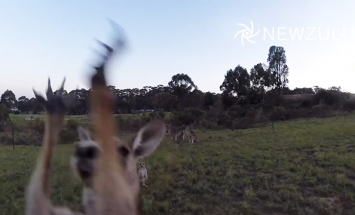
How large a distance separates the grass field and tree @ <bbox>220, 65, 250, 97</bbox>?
28.5 m

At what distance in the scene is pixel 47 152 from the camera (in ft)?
5.05

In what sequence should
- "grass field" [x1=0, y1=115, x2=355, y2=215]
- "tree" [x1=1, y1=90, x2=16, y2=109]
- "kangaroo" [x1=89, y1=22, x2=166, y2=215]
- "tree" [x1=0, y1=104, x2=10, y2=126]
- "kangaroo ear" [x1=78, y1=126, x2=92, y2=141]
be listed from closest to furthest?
"kangaroo" [x1=89, y1=22, x2=166, y2=215]
"kangaroo ear" [x1=78, y1=126, x2=92, y2=141]
"grass field" [x1=0, y1=115, x2=355, y2=215]
"tree" [x1=0, y1=104, x2=10, y2=126]
"tree" [x1=1, y1=90, x2=16, y2=109]

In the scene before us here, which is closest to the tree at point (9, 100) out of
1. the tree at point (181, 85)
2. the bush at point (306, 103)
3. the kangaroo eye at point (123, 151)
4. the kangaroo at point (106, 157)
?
the tree at point (181, 85)

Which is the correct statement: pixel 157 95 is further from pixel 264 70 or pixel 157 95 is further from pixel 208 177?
pixel 208 177

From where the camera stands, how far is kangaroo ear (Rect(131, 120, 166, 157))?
1.92 m

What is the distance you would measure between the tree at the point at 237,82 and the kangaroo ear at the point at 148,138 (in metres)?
41.2

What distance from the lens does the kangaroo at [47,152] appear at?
153 centimetres

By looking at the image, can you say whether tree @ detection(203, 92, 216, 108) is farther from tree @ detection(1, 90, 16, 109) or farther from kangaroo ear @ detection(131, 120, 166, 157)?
kangaroo ear @ detection(131, 120, 166, 157)

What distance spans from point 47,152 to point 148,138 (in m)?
0.57

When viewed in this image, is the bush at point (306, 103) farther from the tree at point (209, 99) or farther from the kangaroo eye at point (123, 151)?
the kangaroo eye at point (123, 151)

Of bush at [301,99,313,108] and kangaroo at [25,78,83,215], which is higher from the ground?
bush at [301,99,313,108]

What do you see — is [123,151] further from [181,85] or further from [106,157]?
[181,85]

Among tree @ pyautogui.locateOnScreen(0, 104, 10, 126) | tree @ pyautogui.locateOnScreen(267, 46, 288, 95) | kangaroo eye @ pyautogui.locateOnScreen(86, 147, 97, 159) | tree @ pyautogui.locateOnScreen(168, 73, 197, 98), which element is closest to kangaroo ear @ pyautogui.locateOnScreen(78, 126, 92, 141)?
kangaroo eye @ pyautogui.locateOnScreen(86, 147, 97, 159)

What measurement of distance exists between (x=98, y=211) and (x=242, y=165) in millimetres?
11032
